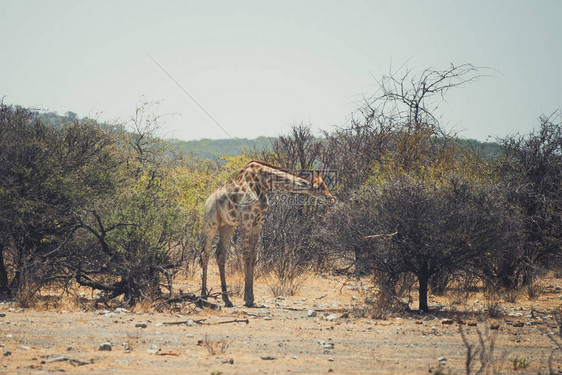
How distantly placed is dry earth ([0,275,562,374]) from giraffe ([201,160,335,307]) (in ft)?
3.65

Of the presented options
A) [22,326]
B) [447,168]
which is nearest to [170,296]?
[22,326]

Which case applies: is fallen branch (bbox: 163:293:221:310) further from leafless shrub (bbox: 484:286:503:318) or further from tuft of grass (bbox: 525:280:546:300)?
tuft of grass (bbox: 525:280:546:300)

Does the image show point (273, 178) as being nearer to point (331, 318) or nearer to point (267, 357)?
point (331, 318)

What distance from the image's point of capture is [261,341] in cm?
830

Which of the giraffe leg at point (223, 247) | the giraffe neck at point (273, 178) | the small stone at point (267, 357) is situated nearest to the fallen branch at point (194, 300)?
the giraffe leg at point (223, 247)

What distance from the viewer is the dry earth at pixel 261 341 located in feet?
22.3

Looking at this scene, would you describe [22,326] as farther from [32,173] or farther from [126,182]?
[126,182]

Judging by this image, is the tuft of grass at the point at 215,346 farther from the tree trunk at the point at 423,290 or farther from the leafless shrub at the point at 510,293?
the leafless shrub at the point at 510,293

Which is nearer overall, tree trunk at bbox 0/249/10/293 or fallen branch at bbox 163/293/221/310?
fallen branch at bbox 163/293/221/310

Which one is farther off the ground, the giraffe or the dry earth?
the giraffe

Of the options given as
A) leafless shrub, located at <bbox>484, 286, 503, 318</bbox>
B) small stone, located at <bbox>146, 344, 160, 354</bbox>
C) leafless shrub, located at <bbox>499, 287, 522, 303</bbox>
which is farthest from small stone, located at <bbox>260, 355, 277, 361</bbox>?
leafless shrub, located at <bbox>499, 287, 522, 303</bbox>

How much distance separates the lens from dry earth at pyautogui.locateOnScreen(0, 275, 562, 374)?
6.80 meters

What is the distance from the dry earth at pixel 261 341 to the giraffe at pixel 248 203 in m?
1.11

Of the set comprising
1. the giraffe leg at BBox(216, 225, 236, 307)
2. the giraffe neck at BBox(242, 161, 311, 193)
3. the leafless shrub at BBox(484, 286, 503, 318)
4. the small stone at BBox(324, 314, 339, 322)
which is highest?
the giraffe neck at BBox(242, 161, 311, 193)
